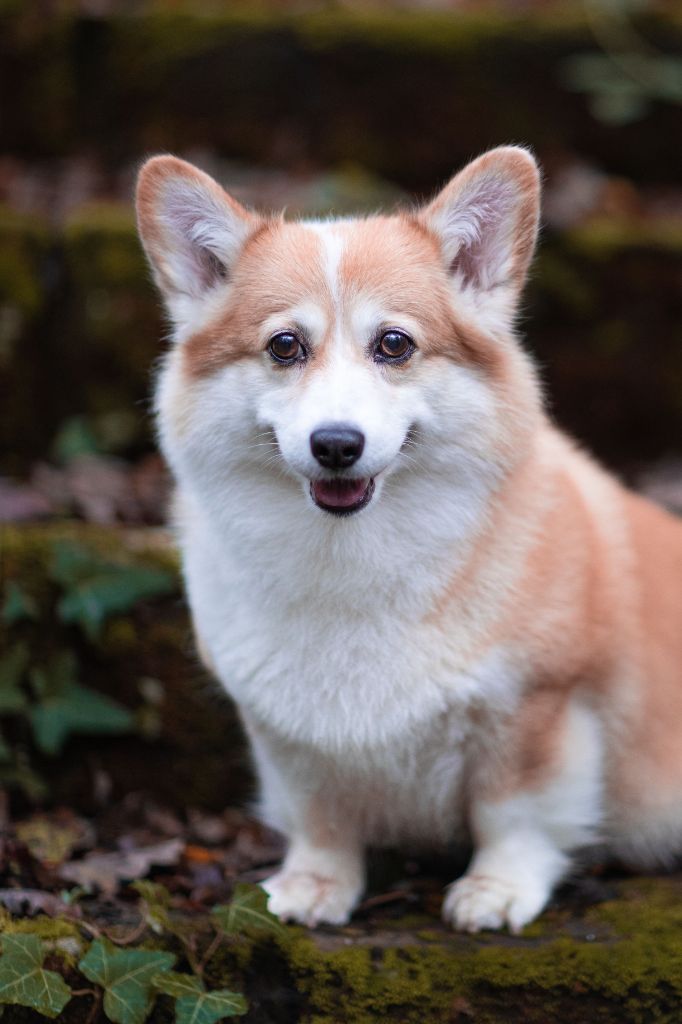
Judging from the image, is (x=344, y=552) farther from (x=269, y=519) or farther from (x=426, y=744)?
(x=426, y=744)

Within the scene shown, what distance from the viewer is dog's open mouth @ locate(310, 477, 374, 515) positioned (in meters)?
2.69

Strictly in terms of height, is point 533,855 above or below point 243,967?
above

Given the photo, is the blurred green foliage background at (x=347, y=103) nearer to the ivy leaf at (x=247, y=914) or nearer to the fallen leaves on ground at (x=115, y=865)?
the fallen leaves on ground at (x=115, y=865)

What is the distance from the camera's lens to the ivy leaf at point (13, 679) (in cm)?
362

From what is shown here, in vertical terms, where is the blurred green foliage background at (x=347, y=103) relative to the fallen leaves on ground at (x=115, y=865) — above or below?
above

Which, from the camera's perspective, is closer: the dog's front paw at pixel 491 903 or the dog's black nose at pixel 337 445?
the dog's black nose at pixel 337 445

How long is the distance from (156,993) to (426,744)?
909 mm

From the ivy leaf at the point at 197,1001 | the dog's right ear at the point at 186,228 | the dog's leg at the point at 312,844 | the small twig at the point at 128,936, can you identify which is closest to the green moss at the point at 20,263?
the dog's right ear at the point at 186,228

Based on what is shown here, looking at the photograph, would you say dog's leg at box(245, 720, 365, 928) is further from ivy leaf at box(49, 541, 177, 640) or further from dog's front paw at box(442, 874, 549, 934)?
ivy leaf at box(49, 541, 177, 640)

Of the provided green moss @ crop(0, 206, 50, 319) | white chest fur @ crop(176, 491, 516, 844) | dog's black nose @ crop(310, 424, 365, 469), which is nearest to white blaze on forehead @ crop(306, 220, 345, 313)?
dog's black nose @ crop(310, 424, 365, 469)

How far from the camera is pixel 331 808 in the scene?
3154 mm

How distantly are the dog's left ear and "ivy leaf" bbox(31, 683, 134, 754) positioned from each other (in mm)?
1881

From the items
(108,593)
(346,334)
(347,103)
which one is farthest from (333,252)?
(347,103)

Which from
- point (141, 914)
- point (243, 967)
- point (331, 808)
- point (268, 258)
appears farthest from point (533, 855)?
point (268, 258)
